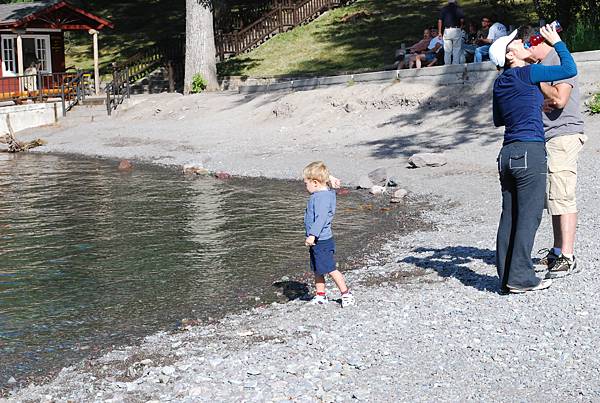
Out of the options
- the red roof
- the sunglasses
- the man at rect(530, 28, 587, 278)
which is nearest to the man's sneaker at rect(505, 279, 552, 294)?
the man at rect(530, 28, 587, 278)

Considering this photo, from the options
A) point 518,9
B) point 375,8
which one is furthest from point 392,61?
point 375,8

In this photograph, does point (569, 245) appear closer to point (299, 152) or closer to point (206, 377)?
point (206, 377)

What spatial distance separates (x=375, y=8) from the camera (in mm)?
37531

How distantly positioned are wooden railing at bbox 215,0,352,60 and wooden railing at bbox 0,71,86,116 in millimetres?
5815

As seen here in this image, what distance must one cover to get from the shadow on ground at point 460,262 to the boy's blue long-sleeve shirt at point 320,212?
5.19ft

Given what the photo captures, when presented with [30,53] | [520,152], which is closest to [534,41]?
[520,152]

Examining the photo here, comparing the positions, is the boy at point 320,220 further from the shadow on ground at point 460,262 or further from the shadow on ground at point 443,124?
the shadow on ground at point 443,124

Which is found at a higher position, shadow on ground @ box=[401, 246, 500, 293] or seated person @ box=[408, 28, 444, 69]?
seated person @ box=[408, 28, 444, 69]

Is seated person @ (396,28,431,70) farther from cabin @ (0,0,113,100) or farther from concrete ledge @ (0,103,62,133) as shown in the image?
concrete ledge @ (0,103,62,133)

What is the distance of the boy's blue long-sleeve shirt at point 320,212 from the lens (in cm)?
846

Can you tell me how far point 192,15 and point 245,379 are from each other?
25.0 metres

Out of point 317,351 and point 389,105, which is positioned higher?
point 389,105

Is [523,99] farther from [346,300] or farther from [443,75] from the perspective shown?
[443,75]

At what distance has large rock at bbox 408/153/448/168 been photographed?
1777 centimetres
